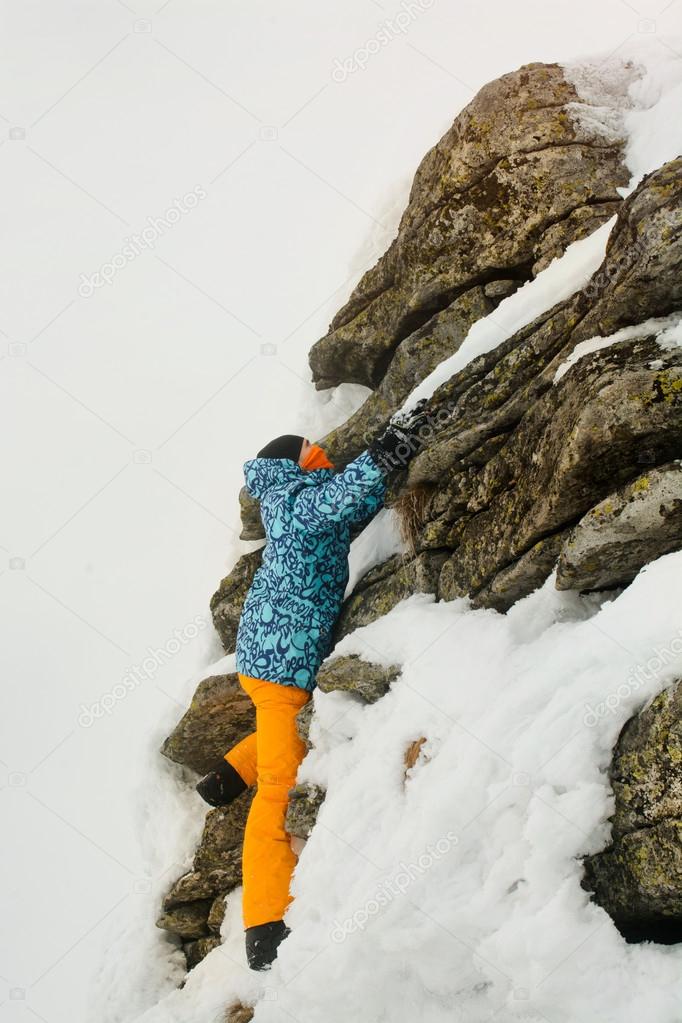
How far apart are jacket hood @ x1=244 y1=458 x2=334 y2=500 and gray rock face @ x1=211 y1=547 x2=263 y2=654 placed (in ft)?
8.36

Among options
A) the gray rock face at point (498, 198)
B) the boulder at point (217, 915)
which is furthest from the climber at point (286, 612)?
the gray rock face at point (498, 198)

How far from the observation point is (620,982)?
439 centimetres

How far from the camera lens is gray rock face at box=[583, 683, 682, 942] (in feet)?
14.5

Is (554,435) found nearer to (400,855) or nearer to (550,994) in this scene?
(400,855)

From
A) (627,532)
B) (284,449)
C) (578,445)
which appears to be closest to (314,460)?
(284,449)

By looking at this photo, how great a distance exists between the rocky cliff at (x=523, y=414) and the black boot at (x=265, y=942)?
89 centimetres

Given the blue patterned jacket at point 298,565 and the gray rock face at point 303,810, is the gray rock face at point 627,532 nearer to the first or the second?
the blue patterned jacket at point 298,565

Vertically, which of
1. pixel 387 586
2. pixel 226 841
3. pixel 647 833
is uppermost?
pixel 387 586

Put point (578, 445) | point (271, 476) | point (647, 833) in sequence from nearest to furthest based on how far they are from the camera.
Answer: point (647, 833) → point (578, 445) → point (271, 476)

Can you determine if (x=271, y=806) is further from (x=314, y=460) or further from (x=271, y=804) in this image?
(x=314, y=460)

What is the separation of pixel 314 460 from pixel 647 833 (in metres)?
5.97

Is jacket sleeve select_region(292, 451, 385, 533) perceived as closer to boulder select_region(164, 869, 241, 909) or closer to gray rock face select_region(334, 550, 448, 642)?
gray rock face select_region(334, 550, 448, 642)

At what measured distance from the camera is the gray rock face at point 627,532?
5129mm

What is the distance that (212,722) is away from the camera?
10.4m
